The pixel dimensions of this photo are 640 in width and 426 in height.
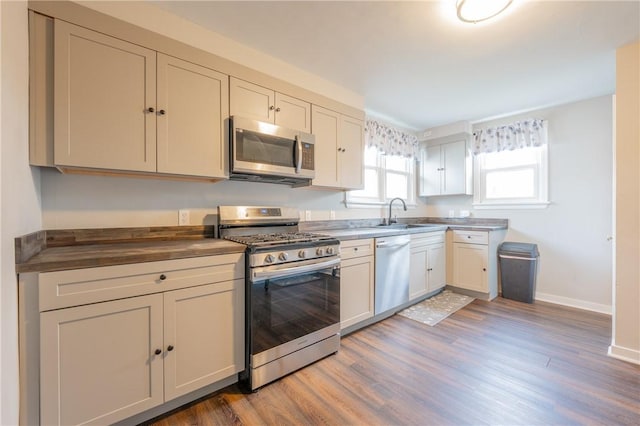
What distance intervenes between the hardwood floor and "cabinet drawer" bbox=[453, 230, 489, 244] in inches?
44.8

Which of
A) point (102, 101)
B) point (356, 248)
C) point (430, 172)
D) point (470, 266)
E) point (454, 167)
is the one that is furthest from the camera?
point (430, 172)

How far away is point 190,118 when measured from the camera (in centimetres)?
177

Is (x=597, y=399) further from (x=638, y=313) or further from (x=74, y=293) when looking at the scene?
(x=74, y=293)

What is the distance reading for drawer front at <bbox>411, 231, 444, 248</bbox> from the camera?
308 cm

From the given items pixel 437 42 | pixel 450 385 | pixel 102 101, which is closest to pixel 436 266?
pixel 450 385

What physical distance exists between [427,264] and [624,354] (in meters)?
1.65

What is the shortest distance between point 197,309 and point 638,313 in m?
3.08

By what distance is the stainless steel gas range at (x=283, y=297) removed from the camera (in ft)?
5.48

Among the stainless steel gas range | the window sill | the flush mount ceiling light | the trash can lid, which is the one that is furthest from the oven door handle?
the window sill

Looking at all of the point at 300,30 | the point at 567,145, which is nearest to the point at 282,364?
the point at 300,30

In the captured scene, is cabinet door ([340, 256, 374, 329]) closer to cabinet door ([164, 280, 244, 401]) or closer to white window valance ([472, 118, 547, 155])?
cabinet door ([164, 280, 244, 401])

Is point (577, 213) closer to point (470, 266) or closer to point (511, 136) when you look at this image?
point (511, 136)

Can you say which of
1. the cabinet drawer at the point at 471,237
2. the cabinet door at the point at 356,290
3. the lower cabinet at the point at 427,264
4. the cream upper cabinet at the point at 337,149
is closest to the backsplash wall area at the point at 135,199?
the cream upper cabinet at the point at 337,149

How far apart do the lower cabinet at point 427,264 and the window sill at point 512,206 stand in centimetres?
77
